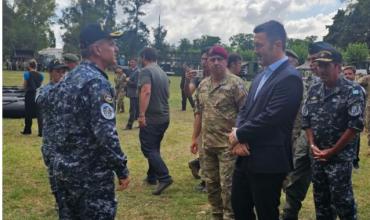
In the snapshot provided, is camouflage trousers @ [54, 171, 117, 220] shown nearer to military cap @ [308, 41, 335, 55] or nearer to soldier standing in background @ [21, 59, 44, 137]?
military cap @ [308, 41, 335, 55]

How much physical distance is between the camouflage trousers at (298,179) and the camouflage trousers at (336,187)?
0.77 meters

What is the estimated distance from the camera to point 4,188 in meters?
6.64

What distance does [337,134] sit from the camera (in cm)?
410

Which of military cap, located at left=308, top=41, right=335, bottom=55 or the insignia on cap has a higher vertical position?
military cap, located at left=308, top=41, right=335, bottom=55

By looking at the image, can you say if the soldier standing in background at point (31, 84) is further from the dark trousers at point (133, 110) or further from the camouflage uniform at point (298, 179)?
the camouflage uniform at point (298, 179)

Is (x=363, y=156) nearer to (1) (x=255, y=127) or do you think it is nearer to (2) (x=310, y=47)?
(2) (x=310, y=47)

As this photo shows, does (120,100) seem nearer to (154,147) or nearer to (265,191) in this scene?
(154,147)

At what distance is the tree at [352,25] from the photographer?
69.9m

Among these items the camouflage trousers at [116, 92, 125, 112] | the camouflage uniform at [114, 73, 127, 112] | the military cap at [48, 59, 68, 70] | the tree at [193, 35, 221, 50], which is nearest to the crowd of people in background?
the military cap at [48, 59, 68, 70]

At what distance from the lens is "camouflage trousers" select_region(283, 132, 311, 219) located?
16.6ft

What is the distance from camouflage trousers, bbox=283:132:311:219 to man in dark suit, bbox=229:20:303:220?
1.56 m

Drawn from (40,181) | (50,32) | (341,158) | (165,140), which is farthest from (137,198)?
(50,32)

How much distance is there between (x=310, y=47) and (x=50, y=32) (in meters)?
84.4

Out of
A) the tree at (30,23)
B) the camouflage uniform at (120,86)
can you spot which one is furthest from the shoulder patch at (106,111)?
the tree at (30,23)
